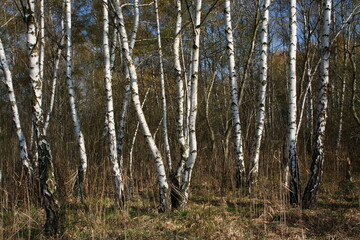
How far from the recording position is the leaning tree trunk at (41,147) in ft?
11.8

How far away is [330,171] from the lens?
816cm

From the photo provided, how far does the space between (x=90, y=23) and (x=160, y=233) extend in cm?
909

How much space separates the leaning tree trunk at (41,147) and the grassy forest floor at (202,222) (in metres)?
0.24

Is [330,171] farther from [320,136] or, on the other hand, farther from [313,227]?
[313,227]

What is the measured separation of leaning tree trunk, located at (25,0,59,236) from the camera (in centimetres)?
361

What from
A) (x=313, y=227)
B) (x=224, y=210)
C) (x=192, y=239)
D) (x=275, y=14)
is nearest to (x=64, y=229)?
(x=192, y=239)

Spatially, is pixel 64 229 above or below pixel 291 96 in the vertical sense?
below

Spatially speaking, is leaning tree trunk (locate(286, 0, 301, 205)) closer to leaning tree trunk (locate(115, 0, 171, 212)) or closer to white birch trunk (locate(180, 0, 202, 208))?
white birch trunk (locate(180, 0, 202, 208))

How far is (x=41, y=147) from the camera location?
3592 millimetres

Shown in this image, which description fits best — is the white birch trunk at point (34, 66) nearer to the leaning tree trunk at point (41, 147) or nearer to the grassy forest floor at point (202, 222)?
the leaning tree trunk at point (41, 147)

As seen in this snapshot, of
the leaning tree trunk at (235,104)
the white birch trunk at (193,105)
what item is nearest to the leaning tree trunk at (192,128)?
the white birch trunk at (193,105)

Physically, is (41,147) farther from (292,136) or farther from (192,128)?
(292,136)

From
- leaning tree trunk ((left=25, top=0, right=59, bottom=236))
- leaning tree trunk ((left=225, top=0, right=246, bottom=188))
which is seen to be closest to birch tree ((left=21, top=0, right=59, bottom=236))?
leaning tree trunk ((left=25, top=0, right=59, bottom=236))

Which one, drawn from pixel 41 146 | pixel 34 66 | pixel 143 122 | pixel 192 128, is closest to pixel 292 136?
pixel 192 128
